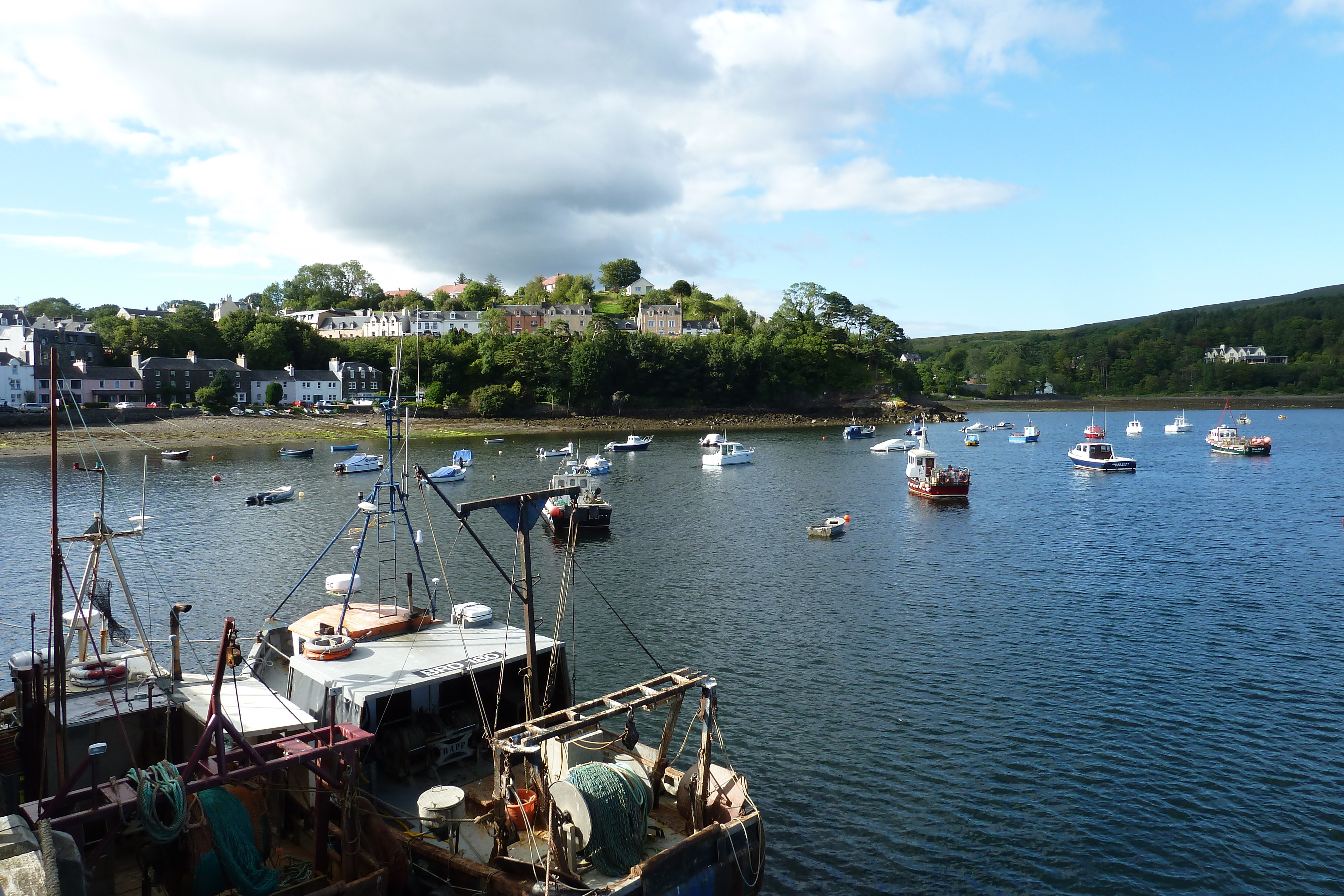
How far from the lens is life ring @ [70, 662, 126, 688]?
16.0m

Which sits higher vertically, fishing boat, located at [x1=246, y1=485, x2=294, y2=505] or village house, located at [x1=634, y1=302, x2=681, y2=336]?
village house, located at [x1=634, y1=302, x2=681, y2=336]

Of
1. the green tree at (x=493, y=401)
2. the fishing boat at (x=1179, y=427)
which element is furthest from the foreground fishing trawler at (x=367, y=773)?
the fishing boat at (x=1179, y=427)

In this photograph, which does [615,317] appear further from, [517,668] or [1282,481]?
[517,668]

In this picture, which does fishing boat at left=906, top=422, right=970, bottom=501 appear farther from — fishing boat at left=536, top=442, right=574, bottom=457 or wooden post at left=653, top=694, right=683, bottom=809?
wooden post at left=653, top=694, right=683, bottom=809

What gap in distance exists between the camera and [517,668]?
18.2 meters

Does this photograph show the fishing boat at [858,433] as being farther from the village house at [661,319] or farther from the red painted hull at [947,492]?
the village house at [661,319]

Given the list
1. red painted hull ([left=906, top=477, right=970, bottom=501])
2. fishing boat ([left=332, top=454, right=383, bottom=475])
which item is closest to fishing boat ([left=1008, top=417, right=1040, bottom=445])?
red painted hull ([left=906, top=477, right=970, bottom=501])

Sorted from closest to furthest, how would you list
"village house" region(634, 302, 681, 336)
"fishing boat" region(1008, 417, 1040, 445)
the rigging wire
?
the rigging wire, "fishing boat" region(1008, 417, 1040, 445), "village house" region(634, 302, 681, 336)

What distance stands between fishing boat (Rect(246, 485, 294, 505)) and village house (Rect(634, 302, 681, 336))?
129329 mm

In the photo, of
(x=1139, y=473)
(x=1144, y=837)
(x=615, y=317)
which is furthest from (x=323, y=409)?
(x=1144, y=837)

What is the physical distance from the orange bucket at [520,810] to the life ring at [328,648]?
6005mm

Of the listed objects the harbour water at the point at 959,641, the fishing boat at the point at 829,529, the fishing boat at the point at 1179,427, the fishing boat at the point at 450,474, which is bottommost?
the harbour water at the point at 959,641

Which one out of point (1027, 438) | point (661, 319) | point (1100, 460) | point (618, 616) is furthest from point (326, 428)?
point (1027, 438)

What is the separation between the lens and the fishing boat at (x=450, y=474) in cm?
7631
